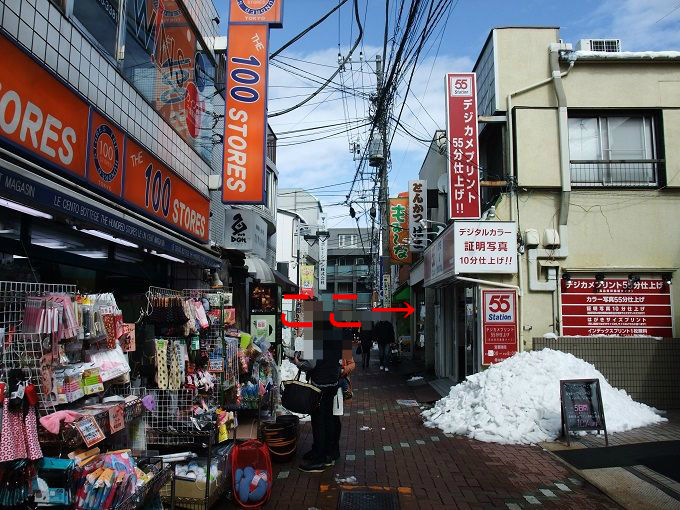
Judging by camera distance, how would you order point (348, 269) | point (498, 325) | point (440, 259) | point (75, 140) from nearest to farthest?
point (75, 140) → point (498, 325) → point (440, 259) → point (348, 269)

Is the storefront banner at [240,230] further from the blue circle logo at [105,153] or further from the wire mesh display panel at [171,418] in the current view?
the wire mesh display panel at [171,418]

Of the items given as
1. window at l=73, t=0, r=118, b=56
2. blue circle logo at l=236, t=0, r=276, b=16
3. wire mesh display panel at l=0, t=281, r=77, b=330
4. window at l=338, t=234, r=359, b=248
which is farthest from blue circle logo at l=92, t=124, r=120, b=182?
window at l=338, t=234, r=359, b=248

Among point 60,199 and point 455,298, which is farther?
point 455,298

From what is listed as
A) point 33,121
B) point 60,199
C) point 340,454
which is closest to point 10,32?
point 33,121

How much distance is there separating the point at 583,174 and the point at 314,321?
730cm

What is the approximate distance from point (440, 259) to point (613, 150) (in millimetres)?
4355

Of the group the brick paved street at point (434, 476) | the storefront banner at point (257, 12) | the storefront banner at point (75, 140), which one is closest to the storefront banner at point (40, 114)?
the storefront banner at point (75, 140)

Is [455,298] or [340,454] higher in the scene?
[455,298]

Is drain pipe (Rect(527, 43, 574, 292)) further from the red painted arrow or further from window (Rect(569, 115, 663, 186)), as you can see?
the red painted arrow

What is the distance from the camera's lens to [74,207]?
4520 mm

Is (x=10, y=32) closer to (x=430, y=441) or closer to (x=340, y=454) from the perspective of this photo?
(x=340, y=454)

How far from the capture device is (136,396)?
15.7 ft

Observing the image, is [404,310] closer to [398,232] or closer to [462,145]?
[398,232]

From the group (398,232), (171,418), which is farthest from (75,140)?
(398,232)
